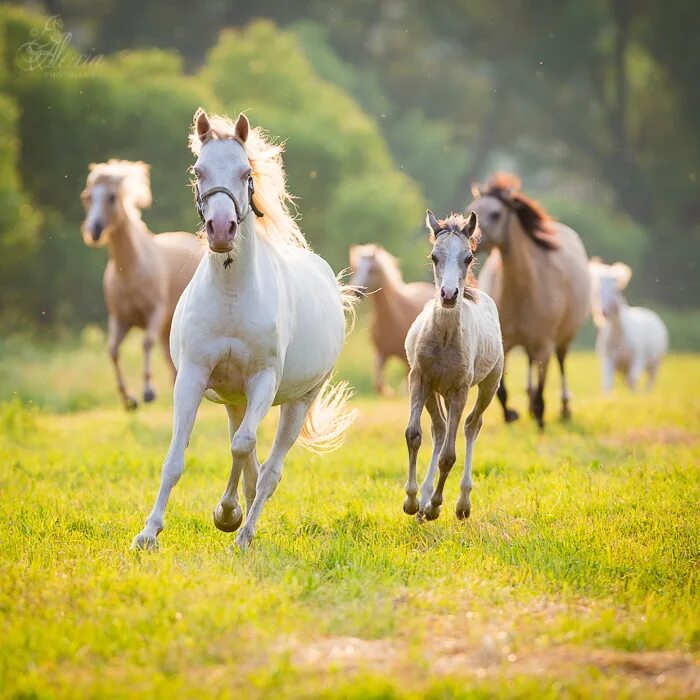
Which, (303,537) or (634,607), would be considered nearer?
(634,607)

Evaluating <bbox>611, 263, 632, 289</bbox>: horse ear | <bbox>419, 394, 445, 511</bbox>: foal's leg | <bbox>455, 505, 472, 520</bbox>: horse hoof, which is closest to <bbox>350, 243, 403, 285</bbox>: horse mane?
<bbox>611, 263, 632, 289</bbox>: horse ear

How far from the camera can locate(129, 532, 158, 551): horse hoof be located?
5719 mm

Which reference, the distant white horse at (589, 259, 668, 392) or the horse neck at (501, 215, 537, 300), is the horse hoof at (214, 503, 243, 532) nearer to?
the horse neck at (501, 215, 537, 300)

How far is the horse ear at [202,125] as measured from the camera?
19.3 feet

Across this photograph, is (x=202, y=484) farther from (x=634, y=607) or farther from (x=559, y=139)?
(x=559, y=139)

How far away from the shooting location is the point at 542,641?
444 cm

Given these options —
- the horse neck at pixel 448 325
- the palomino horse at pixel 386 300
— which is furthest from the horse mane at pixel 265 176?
the palomino horse at pixel 386 300

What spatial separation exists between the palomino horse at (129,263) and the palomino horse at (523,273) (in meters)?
3.81

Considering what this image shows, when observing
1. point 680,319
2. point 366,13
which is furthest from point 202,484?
point 366,13

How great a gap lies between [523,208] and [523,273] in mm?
681

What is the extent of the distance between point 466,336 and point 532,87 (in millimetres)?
44809

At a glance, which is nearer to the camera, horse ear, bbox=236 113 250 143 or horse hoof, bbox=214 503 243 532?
horse ear, bbox=236 113 250 143

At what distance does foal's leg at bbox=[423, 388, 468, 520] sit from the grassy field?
0.15m

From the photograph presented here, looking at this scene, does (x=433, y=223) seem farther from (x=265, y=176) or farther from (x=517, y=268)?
(x=517, y=268)
